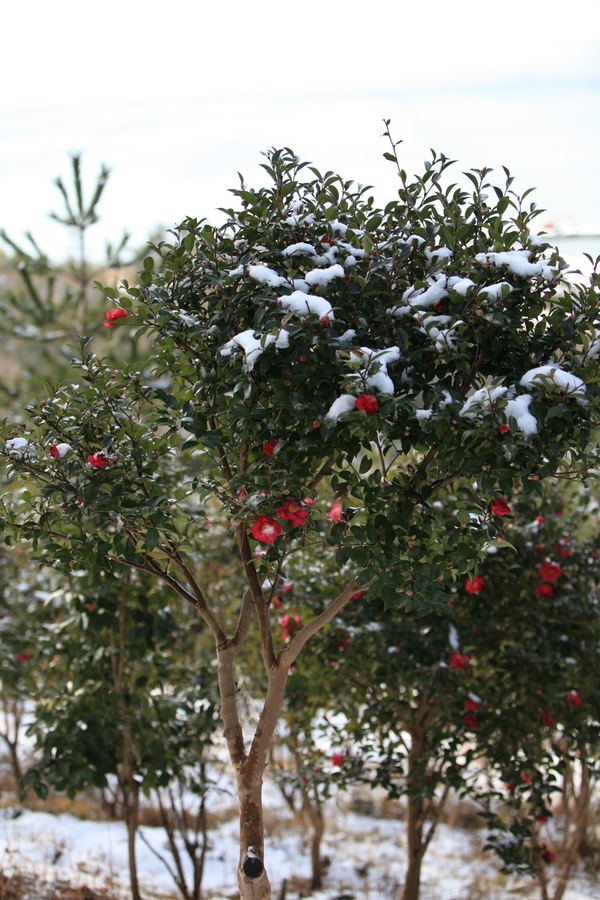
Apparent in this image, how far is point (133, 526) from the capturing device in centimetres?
188

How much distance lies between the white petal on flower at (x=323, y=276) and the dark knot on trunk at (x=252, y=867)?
142 cm

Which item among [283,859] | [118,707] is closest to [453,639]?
[118,707]

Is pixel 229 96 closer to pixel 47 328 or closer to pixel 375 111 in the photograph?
pixel 375 111

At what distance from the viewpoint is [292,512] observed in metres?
1.71

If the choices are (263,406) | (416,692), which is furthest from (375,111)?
(263,406)

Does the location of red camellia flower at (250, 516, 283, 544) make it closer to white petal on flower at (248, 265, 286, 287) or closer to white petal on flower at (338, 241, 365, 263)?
white petal on flower at (248, 265, 286, 287)

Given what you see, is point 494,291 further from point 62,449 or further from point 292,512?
point 62,449

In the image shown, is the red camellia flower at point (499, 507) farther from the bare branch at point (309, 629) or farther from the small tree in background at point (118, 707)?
the small tree in background at point (118, 707)

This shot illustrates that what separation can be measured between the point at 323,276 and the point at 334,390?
0.24 m

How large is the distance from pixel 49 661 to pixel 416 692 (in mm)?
1659

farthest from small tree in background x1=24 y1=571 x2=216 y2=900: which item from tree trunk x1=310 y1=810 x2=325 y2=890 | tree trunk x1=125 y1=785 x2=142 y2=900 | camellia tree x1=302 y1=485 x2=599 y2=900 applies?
tree trunk x1=310 y1=810 x2=325 y2=890

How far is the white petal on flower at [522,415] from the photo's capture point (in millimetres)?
1503

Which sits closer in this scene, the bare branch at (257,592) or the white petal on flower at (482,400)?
the white petal on flower at (482,400)

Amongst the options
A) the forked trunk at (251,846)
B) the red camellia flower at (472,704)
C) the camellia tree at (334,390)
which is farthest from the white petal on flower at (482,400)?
the red camellia flower at (472,704)
